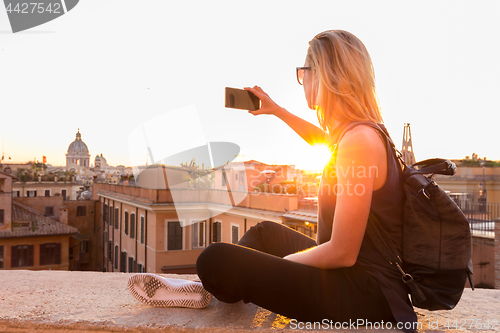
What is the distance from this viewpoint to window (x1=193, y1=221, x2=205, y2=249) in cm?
1705

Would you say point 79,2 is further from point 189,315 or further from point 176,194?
point 176,194

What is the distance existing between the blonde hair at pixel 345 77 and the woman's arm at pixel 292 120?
604 millimetres

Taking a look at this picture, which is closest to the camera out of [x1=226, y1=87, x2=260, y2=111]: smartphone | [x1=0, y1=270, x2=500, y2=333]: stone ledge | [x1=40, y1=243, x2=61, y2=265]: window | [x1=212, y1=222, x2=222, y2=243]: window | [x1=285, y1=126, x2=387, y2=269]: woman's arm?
[x1=285, y1=126, x2=387, y2=269]: woman's arm

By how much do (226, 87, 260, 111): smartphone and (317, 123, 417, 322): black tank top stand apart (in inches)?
24.1

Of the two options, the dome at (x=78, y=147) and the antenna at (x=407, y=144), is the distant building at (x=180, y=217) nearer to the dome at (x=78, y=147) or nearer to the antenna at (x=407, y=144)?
the antenna at (x=407, y=144)

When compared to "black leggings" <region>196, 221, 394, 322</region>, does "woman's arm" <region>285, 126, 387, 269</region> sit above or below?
above

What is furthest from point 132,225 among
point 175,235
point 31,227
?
point 31,227

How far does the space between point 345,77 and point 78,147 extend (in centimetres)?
11533

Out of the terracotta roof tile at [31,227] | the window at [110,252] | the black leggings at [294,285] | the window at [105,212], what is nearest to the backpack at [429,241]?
the black leggings at [294,285]

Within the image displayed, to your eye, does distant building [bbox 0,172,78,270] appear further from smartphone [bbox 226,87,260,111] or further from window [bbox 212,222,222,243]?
smartphone [bbox 226,87,260,111]

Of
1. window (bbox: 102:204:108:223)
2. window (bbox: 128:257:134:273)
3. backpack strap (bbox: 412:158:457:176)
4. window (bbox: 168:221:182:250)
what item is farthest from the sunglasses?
window (bbox: 102:204:108:223)

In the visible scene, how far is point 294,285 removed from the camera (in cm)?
123

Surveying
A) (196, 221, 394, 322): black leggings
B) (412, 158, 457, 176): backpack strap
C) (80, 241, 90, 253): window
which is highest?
(412, 158, 457, 176): backpack strap

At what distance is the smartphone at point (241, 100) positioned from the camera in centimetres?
173
